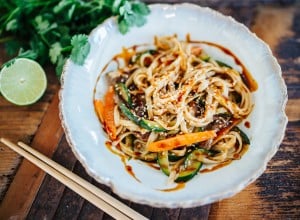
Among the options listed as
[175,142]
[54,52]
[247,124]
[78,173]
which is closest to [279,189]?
[247,124]

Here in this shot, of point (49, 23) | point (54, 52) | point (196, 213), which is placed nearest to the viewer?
point (196, 213)

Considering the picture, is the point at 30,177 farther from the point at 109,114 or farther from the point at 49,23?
the point at 49,23

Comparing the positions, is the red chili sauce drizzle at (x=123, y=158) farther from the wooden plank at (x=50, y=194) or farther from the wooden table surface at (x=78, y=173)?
the wooden plank at (x=50, y=194)

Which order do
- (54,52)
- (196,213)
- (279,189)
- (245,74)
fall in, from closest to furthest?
(196,213) < (279,189) < (245,74) < (54,52)

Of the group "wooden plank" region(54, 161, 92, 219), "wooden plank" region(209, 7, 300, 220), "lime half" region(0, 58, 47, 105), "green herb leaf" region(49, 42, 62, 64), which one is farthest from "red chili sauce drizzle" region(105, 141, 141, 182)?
"green herb leaf" region(49, 42, 62, 64)

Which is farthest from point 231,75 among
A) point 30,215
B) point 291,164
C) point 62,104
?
point 30,215

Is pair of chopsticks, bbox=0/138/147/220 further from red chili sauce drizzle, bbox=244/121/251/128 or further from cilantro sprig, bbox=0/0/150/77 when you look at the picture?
red chili sauce drizzle, bbox=244/121/251/128

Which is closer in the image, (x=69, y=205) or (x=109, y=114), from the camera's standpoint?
(x=69, y=205)
